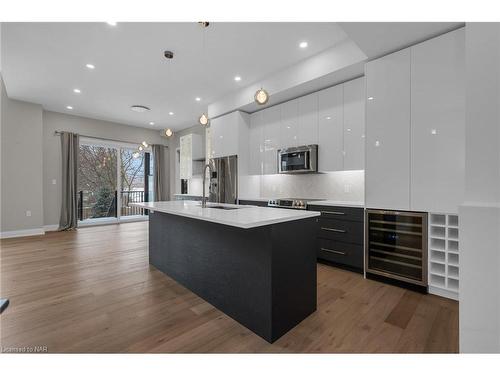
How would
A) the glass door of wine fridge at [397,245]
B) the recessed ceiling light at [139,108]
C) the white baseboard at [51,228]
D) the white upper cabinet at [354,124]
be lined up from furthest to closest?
the white baseboard at [51,228]
the recessed ceiling light at [139,108]
the white upper cabinet at [354,124]
the glass door of wine fridge at [397,245]

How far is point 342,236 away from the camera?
10.2ft

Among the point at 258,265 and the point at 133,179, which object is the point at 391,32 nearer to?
the point at 258,265

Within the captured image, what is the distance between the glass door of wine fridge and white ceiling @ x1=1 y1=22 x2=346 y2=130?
2309 millimetres

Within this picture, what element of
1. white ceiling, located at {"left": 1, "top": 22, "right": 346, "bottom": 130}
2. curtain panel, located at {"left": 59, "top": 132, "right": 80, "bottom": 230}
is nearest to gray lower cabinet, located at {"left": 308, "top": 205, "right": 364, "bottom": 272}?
white ceiling, located at {"left": 1, "top": 22, "right": 346, "bottom": 130}

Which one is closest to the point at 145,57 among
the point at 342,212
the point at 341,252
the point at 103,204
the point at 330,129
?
the point at 330,129

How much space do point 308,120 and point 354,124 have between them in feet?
2.57

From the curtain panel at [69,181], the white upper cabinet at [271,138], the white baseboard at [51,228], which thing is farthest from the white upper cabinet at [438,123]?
the white baseboard at [51,228]

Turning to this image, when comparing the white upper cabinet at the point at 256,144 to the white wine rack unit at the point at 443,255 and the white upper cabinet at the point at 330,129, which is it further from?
the white wine rack unit at the point at 443,255

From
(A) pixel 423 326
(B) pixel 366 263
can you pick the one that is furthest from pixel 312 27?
(A) pixel 423 326

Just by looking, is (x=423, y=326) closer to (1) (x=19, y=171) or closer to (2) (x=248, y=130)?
(2) (x=248, y=130)

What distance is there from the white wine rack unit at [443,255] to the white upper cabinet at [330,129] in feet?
4.52

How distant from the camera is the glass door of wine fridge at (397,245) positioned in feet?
8.23

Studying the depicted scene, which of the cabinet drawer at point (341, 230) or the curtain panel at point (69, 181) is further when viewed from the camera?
the curtain panel at point (69, 181)

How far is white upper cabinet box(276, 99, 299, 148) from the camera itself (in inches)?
159
